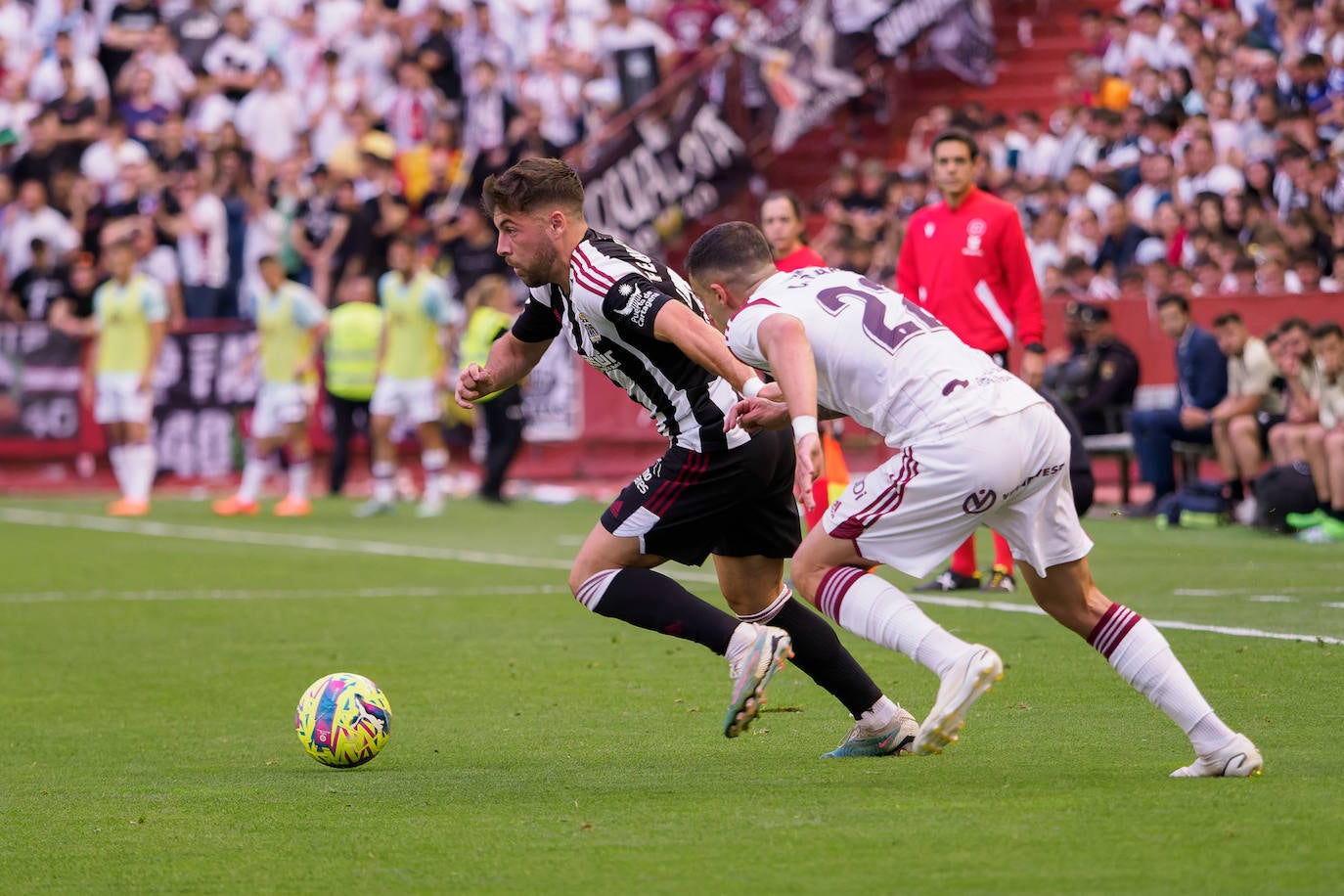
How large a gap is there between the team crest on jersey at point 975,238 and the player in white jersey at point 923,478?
567cm

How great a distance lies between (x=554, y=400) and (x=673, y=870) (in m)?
18.3

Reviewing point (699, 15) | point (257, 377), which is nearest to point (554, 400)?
point (257, 377)

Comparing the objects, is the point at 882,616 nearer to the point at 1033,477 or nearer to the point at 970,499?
the point at 970,499

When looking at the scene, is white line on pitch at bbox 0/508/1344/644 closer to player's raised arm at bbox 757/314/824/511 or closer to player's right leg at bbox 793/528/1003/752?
player's right leg at bbox 793/528/1003/752

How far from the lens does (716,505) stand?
643 centimetres

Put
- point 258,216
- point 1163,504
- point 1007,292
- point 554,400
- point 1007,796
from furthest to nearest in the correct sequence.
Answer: point 258,216 < point 554,400 < point 1163,504 < point 1007,292 < point 1007,796

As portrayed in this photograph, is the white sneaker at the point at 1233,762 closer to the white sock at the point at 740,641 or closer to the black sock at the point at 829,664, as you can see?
the black sock at the point at 829,664

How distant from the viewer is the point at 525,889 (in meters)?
4.67

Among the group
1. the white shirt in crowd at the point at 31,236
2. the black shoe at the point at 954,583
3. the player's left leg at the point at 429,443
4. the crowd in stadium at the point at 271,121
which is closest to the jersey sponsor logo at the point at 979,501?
the black shoe at the point at 954,583

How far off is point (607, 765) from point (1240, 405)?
36.0 feet

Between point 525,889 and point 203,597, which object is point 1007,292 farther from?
point 525,889

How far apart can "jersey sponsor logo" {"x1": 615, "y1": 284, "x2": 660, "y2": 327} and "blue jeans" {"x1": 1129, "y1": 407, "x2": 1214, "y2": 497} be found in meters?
11.7

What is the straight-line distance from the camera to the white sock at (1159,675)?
5.70 metres

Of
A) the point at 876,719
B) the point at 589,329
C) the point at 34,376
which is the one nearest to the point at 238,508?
the point at 34,376
